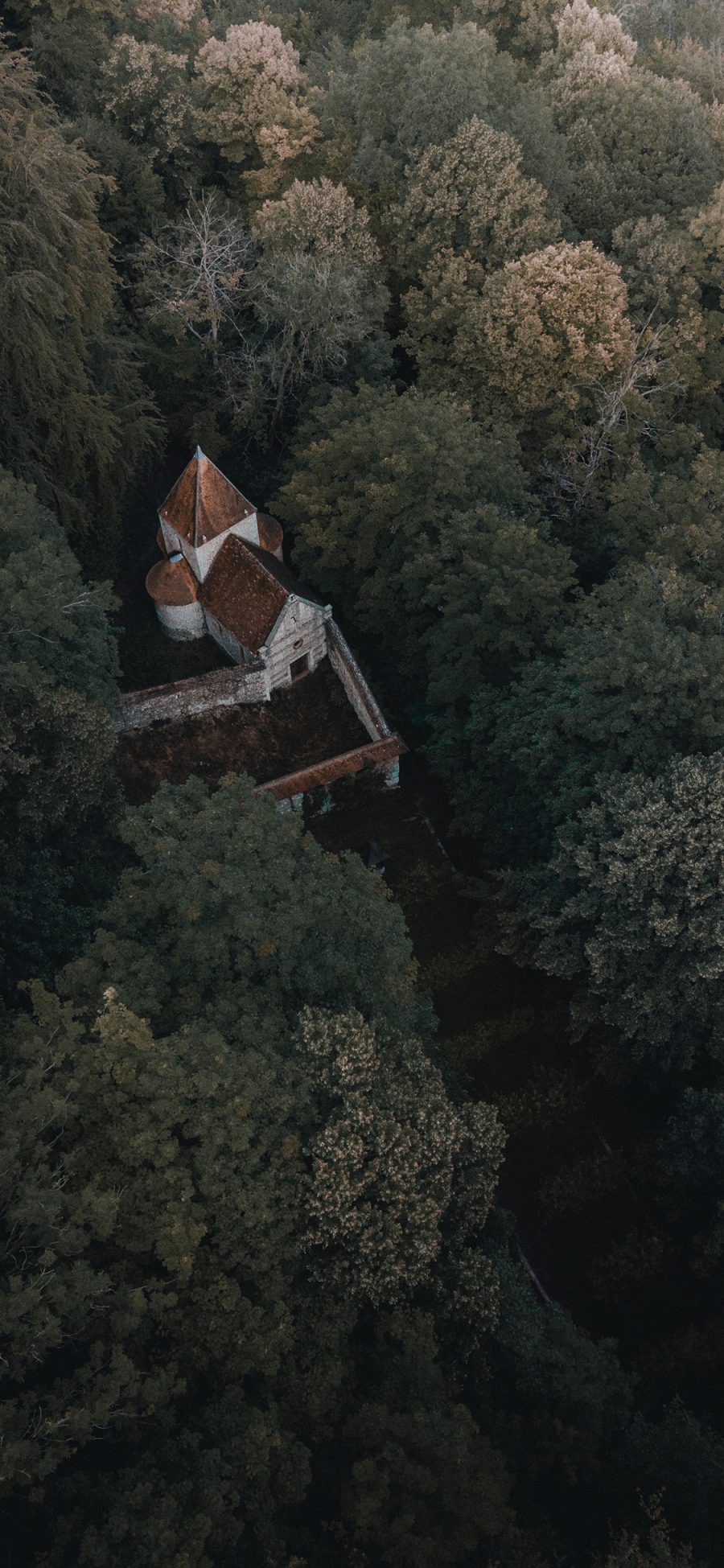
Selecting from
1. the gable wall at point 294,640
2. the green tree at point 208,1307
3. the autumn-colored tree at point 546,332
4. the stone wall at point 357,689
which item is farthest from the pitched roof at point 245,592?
the green tree at point 208,1307

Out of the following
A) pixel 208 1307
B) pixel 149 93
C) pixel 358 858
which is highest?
pixel 149 93

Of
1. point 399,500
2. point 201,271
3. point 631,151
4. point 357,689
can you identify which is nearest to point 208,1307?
point 357,689

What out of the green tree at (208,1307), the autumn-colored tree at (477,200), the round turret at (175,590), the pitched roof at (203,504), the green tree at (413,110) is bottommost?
the green tree at (208,1307)

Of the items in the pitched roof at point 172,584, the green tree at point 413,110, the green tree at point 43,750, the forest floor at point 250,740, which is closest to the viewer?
the green tree at point 43,750

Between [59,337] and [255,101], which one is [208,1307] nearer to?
[59,337]

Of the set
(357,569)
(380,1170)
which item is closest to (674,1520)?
(380,1170)

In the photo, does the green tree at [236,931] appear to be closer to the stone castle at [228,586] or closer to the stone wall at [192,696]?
the stone wall at [192,696]

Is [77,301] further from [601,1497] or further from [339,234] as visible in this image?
[601,1497]
